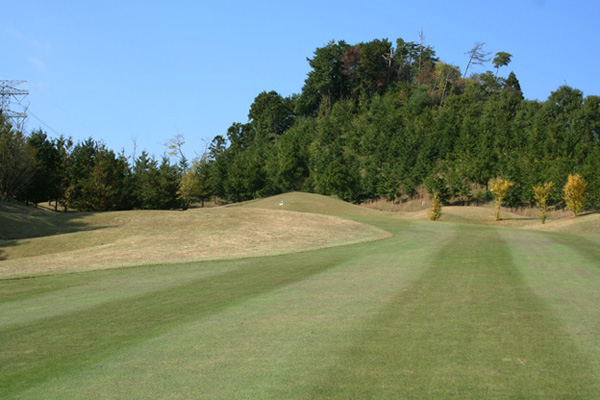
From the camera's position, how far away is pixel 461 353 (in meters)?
6.58

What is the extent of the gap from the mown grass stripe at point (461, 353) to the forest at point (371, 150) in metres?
45.6

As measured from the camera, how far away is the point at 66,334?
26.9 ft

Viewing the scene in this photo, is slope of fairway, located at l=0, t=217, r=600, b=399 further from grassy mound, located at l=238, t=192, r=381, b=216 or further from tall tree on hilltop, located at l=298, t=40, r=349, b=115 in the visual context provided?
tall tree on hilltop, located at l=298, t=40, r=349, b=115

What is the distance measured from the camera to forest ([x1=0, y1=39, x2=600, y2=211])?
174ft

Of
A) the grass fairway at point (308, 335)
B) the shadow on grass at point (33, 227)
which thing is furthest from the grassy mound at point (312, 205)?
the grass fairway at point (308, 335)

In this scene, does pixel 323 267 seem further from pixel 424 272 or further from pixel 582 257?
pixel 582 257

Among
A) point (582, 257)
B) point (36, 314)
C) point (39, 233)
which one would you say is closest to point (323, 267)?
point (36, 314)

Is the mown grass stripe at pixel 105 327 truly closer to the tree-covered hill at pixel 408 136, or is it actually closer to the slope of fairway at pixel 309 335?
the slope of fairway at pixel 309 335

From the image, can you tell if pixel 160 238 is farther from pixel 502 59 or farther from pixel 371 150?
pixel 502 59

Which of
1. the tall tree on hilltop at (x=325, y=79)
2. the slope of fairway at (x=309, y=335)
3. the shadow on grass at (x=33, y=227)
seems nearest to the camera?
the slope of fairway at (x=309, y=335)

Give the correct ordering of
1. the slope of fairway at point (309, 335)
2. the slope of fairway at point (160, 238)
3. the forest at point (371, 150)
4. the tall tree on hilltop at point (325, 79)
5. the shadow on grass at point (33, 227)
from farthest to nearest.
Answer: the tall tree on hilltop at point (325, 79)
the forest at point (371, 150)
the shadow on grass at point (33, 227)
the slope of fairway at point (160, 238)
the slope of fairway at point (309, 335)

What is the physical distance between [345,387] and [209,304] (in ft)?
18.3

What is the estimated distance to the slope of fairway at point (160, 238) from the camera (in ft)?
66.6

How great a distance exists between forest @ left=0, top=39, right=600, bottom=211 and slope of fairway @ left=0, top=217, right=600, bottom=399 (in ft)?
134
